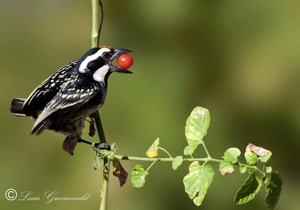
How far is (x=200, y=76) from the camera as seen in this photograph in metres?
3.02

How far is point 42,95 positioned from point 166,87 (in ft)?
5.57

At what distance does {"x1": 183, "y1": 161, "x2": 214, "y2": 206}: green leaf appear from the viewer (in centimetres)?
82

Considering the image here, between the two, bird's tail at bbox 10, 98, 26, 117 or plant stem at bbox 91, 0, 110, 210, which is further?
bird's tail at bbox 10, 98, 26, 117

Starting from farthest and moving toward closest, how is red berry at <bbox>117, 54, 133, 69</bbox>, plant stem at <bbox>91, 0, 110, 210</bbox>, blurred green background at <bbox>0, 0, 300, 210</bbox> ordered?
1. blurred green background at <bbox>0, 0, 300, 210</bbox>
2. red berry at <bbox>117, 54, 133, 69</bbox>
3. plant stem at <bbox>91, 0, 110, 210</bbox>

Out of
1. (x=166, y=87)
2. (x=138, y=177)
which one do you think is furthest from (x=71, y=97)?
(x=166, y=87)

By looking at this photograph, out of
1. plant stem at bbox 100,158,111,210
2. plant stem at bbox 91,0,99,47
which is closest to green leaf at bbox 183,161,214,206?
plant stem at bbox 100,158,111,210

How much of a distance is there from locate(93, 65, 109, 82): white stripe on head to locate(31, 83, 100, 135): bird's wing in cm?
3

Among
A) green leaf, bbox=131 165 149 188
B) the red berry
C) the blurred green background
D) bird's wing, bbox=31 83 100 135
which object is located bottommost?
the blurred green background

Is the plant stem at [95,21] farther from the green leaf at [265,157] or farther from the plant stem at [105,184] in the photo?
the green leaf at [265,157]

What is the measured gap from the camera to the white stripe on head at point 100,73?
4.09ft

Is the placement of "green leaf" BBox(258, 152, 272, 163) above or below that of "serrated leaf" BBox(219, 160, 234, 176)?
above

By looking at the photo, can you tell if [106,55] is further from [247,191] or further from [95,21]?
[247,191]

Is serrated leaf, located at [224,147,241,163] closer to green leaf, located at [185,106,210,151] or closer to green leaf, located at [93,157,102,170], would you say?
green leaf, located at [185,106,210,151]

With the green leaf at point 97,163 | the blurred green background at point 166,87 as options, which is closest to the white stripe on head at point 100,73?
the green leaf at point 97,163
